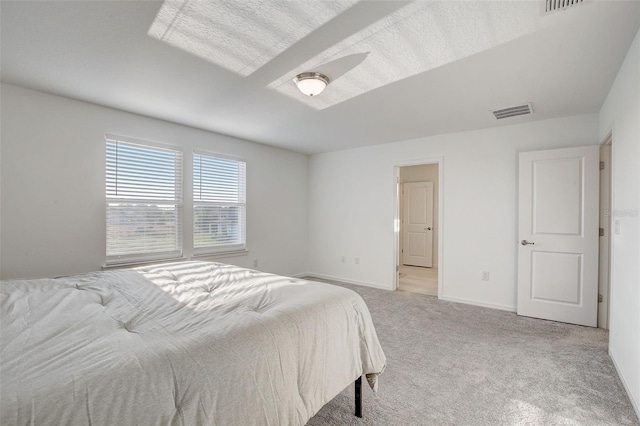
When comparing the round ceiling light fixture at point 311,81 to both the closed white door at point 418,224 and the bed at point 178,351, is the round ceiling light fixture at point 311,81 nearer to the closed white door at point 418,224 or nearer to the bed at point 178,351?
the bed at point 178,351

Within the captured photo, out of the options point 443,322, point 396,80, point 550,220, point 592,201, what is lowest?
point 443,322

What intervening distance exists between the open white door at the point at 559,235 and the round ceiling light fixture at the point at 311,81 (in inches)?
108

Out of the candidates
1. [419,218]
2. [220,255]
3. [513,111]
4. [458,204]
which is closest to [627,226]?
[513,111]

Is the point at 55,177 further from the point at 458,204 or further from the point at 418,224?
the point at 418,224

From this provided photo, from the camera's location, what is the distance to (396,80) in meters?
2.47

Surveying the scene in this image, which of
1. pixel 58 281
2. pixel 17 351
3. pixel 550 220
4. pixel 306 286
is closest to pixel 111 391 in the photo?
pixel 17 351

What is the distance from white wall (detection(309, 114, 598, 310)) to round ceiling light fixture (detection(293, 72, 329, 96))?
2.56 meters

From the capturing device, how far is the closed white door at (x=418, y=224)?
278 inches

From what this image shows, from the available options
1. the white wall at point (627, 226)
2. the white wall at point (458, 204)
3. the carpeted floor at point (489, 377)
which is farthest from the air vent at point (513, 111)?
the carpeted floor at point (489, 377)

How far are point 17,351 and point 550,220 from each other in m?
4.46

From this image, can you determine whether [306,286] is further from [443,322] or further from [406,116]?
[406,116]

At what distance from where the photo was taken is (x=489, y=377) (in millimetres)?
2184

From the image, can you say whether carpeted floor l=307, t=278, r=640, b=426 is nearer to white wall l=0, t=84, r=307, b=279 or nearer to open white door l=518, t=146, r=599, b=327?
open white door l=518, t=146, r=599, b=327

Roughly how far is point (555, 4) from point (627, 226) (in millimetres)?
1571
